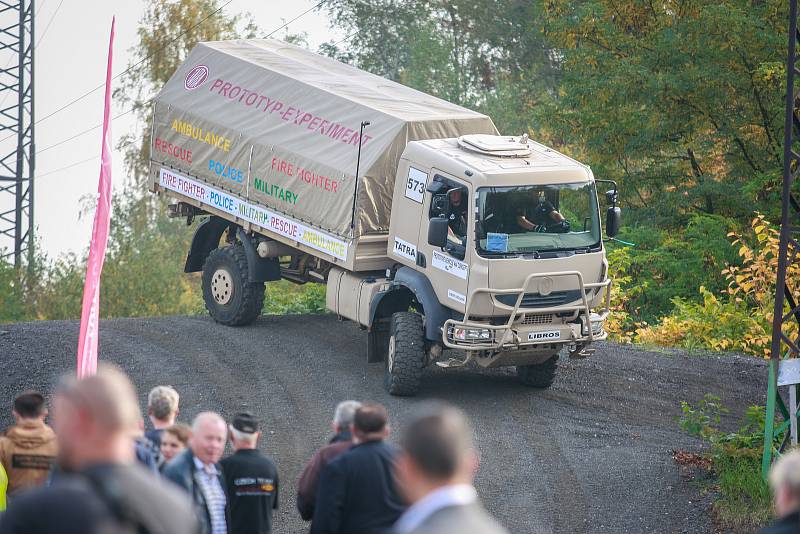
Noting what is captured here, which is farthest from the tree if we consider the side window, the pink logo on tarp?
the pink logo on tarp

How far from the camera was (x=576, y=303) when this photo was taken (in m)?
13.7

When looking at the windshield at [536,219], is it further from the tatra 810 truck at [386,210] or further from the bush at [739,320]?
the bush at [739,320]

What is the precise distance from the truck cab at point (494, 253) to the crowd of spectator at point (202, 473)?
21.5 feet

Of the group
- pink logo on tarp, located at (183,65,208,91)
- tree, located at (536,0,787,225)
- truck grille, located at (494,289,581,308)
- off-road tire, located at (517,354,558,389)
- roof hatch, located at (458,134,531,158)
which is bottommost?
off-road tire, located at (517,354,558,389)

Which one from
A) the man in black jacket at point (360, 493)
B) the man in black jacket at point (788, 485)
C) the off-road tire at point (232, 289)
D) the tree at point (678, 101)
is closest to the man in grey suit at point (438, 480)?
the man in black jacket at point (788, 485)

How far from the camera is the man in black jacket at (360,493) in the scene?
5.94m

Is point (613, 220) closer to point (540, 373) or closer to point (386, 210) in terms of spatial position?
point (540, 373)

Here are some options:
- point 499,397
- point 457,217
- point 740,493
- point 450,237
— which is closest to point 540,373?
point 499,397

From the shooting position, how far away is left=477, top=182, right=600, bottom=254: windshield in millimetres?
13234

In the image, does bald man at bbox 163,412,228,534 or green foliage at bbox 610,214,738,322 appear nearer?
bald man at bbox 163,412,228,534

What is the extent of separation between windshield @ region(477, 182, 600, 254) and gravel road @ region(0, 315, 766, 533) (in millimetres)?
2032

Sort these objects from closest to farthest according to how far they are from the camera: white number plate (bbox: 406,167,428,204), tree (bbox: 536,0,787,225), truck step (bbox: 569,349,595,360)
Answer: white number plate (bbox: 406,167,428,204)
truck step (bbox: 569,349,595,360)
tree (bbox: 536,0,787,225)

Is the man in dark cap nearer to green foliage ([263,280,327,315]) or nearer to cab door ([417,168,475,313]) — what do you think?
cab door ([417,168,475,313])

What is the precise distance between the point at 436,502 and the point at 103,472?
1132 mm
